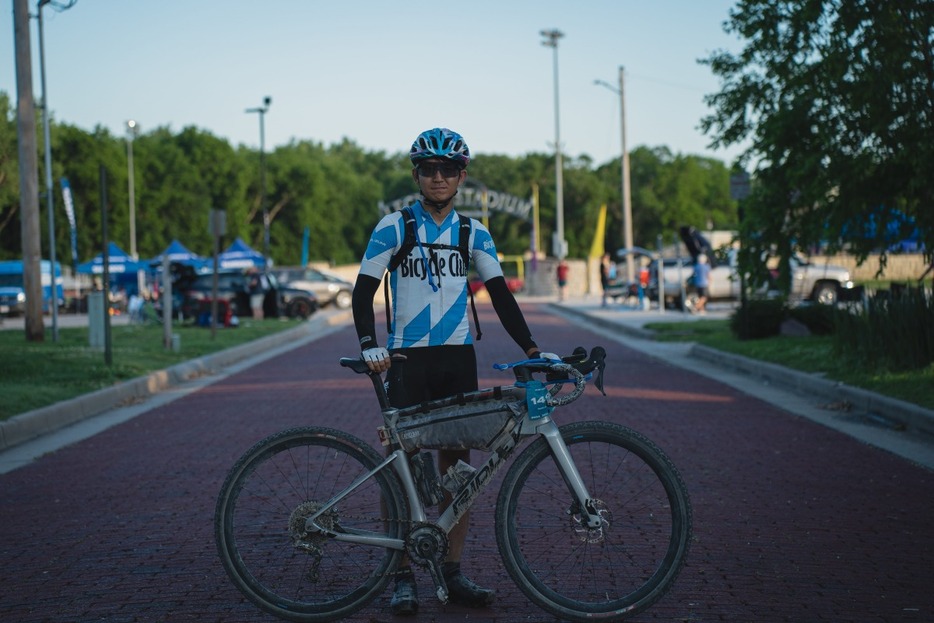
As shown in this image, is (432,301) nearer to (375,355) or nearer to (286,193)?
(375,355)

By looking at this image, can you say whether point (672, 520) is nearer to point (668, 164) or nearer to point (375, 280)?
point (375, 280)

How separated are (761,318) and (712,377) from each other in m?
5.12

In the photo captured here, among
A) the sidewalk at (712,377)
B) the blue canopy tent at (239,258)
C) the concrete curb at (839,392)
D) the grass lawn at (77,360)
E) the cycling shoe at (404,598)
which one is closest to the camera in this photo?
the cycling shoe at (404,598)

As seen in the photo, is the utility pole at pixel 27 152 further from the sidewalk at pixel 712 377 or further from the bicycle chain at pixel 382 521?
the bicycle chain at pixel 382 521

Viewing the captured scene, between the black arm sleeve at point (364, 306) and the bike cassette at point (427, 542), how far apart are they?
750 millimetres

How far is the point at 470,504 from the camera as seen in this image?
5000mm

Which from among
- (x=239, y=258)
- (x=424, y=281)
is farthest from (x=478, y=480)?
(x=239, y=258)

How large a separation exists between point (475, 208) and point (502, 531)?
71707mm

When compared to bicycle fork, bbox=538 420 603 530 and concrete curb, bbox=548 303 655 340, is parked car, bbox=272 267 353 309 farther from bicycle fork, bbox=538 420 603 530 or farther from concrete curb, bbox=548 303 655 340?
bicycle fork, bbox=538 420 603 530

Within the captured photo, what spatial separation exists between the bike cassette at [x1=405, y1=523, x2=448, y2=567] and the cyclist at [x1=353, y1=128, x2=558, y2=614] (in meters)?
0.20

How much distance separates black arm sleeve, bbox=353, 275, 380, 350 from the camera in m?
5.12

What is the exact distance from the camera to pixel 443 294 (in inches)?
205

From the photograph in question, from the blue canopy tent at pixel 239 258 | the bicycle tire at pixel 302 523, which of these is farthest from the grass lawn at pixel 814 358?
the blue canopy tent at pixel 239 258

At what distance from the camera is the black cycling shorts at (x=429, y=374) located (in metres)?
5.18
